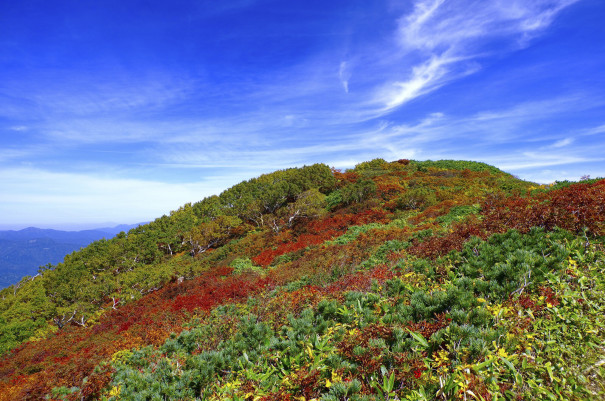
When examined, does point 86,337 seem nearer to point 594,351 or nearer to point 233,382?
point 233,382

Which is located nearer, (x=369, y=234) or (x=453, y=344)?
(x=453, y=344)

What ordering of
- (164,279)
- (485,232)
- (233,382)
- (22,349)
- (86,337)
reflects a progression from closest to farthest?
(233,382) < (485,232) < (86,337) < (22,349) < (164,279)

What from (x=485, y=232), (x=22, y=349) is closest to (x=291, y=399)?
(x=485, y=232)

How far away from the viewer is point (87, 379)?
5.38 m

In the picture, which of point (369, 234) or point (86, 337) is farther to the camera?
point (369, 234)

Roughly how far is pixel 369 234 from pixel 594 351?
11.6 m

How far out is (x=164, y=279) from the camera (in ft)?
67.6

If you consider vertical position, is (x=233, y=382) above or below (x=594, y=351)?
below

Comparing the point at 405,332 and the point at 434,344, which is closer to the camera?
the point at 434,344

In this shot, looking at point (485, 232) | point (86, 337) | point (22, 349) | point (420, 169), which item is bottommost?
point (22, 349)

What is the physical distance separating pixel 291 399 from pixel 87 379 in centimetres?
484

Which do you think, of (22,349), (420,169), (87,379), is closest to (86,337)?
(22,349)

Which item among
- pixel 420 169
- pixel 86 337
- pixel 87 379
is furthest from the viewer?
pixel 420 169

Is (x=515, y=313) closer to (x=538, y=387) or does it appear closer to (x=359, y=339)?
(x=538, y=387)
